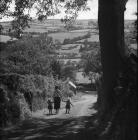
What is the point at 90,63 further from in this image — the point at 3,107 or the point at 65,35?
the point at 3,107

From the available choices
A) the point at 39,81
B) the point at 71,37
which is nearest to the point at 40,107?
the point at 39,81

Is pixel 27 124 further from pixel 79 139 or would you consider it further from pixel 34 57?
pixel 34 57

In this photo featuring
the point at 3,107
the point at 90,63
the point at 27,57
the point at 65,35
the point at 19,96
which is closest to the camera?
the point at 3,107

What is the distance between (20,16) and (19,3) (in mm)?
→ 1379

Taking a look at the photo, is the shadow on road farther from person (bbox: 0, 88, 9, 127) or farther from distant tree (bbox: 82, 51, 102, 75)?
distant tree (bbox: 82, 51, 102, 75)

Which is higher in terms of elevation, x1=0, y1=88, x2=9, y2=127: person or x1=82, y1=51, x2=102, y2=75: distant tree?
x1=0, y1=88, x2=9, y2=127: person

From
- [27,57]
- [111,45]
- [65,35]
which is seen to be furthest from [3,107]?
[65,35]

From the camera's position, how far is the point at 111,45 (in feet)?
61.8

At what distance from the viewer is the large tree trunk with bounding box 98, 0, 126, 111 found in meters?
18.7

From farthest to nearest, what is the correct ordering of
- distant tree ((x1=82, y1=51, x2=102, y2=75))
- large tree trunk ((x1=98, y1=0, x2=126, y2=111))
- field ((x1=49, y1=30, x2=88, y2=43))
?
field ((x1=49, y1=30, x2=88, y2=43)) → distant tree ((x1=82, y1=51, x2=102, y2=75)) → large tree trunk ((x1=98, y1=0, x2=126, y2=111))

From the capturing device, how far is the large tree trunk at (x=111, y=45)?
18.7m

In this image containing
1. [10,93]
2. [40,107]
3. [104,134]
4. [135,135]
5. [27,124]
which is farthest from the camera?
[40,107]

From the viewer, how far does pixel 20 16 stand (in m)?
25.2

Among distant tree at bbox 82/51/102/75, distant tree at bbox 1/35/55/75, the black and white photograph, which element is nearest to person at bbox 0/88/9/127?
the black and white photograph
